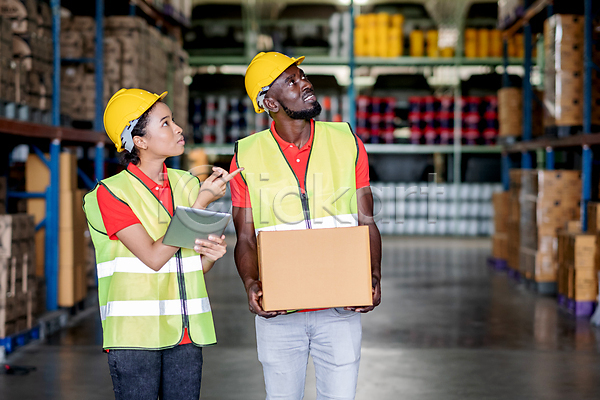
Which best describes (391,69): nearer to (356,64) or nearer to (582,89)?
(356,64)

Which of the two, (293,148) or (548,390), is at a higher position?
(293,148)

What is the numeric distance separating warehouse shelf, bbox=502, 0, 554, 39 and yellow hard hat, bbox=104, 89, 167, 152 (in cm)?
672

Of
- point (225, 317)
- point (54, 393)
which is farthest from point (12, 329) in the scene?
point (225, 317)

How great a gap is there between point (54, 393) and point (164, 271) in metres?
2.44

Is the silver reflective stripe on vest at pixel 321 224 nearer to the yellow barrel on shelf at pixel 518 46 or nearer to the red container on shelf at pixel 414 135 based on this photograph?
the red container on shelf at pixel 414 135

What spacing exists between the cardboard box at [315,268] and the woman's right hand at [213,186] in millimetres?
228

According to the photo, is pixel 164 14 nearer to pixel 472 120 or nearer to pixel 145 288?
pixel 472 120

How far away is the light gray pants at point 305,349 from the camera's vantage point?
2.32 metres

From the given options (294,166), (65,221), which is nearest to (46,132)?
(65,221)

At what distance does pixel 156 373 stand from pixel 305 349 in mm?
536

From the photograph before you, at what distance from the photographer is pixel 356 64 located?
13.9 meters

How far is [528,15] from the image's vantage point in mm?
8789

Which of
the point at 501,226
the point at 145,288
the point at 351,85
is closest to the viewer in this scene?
the point at 145,288

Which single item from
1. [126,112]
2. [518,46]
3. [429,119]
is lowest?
[126,112]
